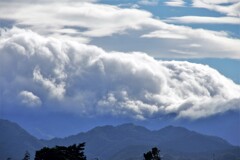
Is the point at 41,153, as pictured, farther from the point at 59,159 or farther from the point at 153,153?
the point at 153,153

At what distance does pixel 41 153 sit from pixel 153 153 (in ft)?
114

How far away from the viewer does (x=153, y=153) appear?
180m

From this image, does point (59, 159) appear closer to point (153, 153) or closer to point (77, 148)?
point (77, 148)

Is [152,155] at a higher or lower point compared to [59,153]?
lower

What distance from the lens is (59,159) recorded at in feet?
593

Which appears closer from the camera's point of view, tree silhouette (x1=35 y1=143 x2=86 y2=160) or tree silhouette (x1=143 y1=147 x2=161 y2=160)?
tree silhouette (x1=143 y1=147 x2=161 y2=160)

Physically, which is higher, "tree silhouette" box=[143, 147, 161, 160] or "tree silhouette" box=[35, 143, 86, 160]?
"tree silhouette" box=[35, 143, 86, 160]

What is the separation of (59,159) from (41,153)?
608 cm

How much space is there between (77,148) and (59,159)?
8.09 meters

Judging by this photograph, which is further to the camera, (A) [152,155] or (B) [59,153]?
(B) [59,153]

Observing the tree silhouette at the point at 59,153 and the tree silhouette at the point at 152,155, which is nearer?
the tree silhouette at the point at 152,155

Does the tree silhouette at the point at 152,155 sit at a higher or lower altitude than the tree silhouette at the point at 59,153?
lower

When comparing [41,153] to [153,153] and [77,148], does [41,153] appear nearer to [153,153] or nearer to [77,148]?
[77,148]

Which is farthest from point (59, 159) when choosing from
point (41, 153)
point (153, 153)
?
point (153, 153)
